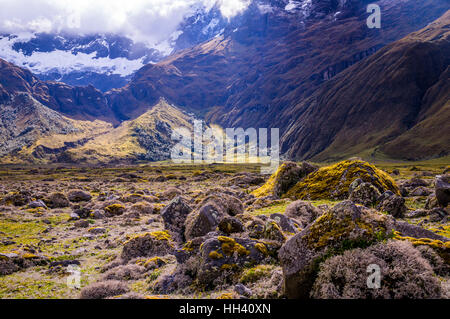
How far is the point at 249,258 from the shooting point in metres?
9.95

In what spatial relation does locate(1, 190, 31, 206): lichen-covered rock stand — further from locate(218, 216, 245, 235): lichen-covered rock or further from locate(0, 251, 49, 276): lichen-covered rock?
locate(218, 216, 245, 235): lichen-covered rock

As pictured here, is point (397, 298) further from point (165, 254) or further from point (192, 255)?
point (165, 254)

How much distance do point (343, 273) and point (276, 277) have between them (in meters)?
2.38

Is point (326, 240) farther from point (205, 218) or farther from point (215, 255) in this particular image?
point (205, 218)

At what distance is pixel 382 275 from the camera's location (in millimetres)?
6340

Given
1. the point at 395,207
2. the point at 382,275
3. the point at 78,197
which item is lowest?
the point at 78,197

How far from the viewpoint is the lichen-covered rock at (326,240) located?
7188 mm

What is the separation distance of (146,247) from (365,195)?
51.8 feet

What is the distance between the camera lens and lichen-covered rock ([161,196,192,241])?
18.1 m

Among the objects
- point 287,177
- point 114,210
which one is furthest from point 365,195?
point 114,210

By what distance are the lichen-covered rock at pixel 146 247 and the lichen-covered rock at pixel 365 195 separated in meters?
13.9

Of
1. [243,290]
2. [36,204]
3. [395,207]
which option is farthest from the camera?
[36,204]


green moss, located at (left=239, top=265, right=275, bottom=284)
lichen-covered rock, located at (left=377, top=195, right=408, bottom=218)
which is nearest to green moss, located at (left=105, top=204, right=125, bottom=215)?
green moss, located at (left=239, top=265, right=275, bottom=284)
